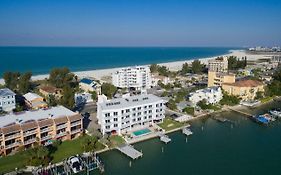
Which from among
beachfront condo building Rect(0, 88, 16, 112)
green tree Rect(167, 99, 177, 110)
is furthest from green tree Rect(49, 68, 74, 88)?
green tree Rect(167, 99, 177, 110)

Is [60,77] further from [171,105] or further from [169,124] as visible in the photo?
[169,124]

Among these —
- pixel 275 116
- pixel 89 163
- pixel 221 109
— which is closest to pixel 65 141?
pixel 89 163

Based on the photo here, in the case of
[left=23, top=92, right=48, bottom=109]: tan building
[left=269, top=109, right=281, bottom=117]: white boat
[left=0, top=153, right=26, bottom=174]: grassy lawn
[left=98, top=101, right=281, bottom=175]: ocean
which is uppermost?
[left=23, top=92, right=48, bottom=109]: tan building

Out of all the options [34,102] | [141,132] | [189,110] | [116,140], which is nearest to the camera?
[116,140]

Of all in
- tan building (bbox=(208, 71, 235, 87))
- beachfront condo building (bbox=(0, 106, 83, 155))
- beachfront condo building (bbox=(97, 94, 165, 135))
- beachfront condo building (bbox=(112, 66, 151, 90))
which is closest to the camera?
beachfront condo building (bbox=(0, 106, 83, 155))

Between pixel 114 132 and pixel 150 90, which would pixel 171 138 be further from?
pixel 150 90

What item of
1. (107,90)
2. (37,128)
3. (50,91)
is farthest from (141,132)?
(50,91)

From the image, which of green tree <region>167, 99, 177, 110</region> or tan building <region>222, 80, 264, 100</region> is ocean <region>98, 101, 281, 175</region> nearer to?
green tree <region>167, 99, 177, 110</region>

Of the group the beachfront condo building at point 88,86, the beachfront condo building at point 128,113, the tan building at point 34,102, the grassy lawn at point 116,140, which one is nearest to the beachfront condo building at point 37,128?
the beachfront condo building at point 128,113
